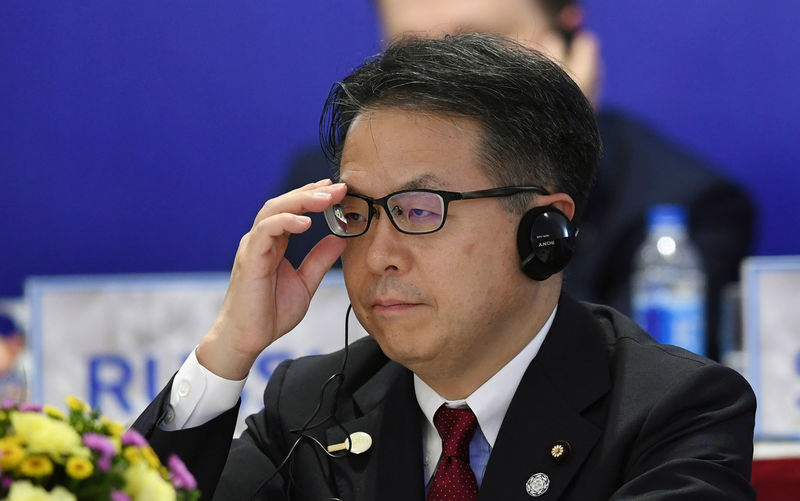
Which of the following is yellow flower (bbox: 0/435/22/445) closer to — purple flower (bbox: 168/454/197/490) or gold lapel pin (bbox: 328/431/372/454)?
purple flower (bbox: 168/454/197/490)

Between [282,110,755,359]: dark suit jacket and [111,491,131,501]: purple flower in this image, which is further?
[282,110,755,359]: dark suit jacket

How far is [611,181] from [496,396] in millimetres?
1803

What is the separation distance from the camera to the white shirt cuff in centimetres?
159

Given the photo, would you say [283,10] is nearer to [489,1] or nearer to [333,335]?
[489,1]

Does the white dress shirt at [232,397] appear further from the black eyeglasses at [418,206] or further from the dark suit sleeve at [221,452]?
the black eyeglasses at [418,206]

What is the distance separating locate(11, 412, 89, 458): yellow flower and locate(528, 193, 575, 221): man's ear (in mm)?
868

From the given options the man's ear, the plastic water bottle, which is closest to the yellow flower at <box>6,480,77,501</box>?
the man's ear

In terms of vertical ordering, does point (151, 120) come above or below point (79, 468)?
below

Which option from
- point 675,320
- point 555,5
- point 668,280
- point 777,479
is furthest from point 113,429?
point 555,5

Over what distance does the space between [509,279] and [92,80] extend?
2388 millimetres

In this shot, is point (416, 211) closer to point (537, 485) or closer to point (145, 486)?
point (537, 485)

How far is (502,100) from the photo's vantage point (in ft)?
5.22

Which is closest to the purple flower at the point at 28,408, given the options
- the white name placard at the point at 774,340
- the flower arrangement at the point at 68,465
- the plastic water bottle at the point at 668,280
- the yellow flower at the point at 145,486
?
the flower arrangement at the point at 68,465

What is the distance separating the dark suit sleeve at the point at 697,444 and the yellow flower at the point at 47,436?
30.0 inches
